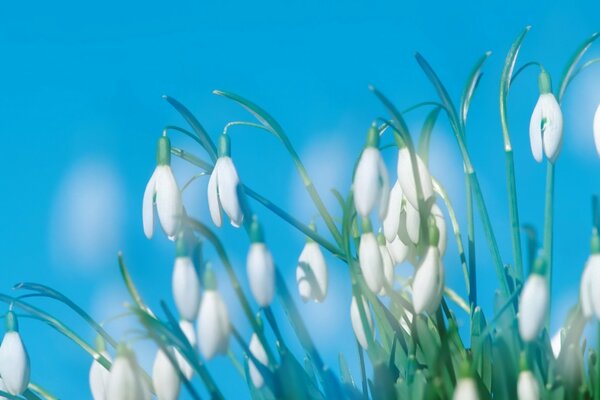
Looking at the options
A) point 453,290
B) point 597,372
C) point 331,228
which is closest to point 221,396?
point 331,228

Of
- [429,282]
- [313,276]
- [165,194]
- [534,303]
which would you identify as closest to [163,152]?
[165,194]

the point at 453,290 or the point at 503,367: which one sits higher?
the point at 453,290

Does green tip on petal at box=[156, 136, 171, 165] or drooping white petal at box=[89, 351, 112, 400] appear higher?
green tip on petal at box=[156, 136, 171, 165]

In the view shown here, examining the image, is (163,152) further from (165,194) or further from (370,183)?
(370,183)

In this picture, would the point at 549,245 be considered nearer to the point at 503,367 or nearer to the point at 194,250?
the point at 503,367

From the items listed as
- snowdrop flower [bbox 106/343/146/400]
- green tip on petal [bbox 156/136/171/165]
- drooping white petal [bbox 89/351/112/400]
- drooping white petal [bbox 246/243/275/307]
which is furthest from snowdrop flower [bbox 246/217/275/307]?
drooping white petal [bbox 89/351/112/400]

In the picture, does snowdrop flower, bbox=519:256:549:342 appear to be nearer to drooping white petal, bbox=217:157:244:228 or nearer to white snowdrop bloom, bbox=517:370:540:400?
white snowdrop bloom, bbox=517:370:540:400
